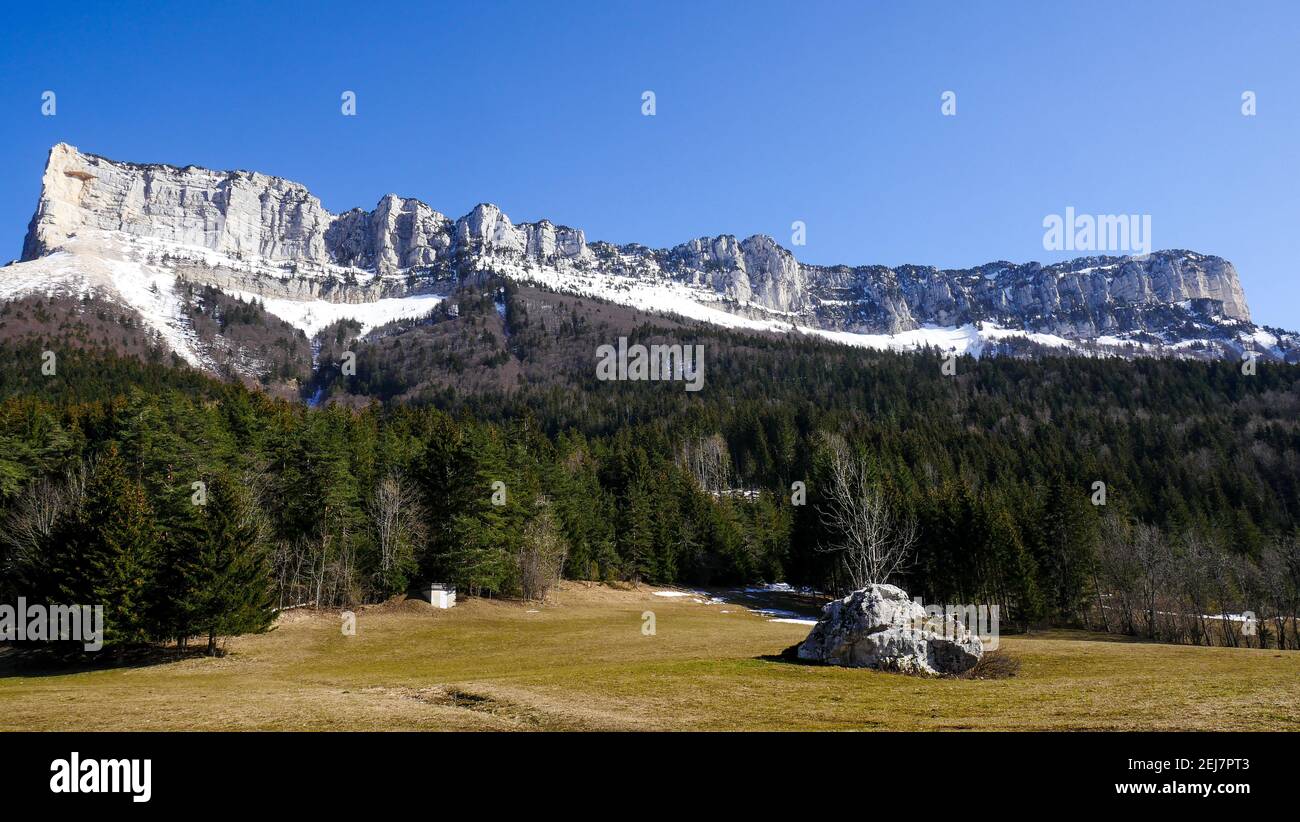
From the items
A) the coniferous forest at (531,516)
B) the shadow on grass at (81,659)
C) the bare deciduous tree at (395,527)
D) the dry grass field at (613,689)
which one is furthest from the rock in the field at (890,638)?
the bare deciduous tree at (395,527)

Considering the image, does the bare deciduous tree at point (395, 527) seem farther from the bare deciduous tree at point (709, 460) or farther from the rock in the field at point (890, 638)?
the bare deciduous tree at point (709, 460)

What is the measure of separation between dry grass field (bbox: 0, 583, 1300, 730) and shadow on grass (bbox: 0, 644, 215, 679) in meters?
0.44

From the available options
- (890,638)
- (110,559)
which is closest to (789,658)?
(890,638)

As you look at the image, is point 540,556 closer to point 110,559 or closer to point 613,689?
point 110,559

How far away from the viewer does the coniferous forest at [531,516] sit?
34.8 metres

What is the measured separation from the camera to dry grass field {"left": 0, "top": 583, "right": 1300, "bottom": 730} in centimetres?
1483

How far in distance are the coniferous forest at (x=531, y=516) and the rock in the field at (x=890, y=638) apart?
30098 mm

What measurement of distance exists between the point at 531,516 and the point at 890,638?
42178 millimetres

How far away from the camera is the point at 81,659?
3350 centimetres

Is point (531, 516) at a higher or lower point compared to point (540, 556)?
higher
